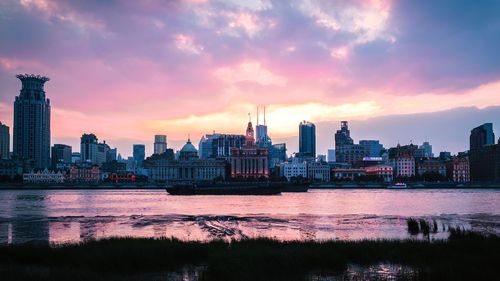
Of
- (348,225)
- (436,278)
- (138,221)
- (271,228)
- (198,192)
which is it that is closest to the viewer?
(436,278)

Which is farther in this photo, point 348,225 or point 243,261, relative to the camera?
point 348,225

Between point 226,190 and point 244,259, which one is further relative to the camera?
point 226,190

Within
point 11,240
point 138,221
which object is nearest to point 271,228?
point 138,221

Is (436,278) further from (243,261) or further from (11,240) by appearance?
(11,240)

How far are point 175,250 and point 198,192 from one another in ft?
480

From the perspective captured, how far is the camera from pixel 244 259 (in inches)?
1120

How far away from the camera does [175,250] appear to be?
109 feet

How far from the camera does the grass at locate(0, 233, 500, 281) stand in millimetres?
25562

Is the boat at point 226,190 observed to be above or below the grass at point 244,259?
below

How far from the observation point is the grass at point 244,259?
25562mm

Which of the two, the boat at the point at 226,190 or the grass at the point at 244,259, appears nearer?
the grass at the point at 244,259

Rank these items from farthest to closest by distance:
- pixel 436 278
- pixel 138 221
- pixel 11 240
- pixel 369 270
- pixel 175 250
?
pixel 138 221 → pixel 11 240 → pixel 175 250 → pixel 369 270 → pixel 436 278

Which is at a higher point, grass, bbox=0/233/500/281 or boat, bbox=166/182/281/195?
grass, bbox=0/233/500/281

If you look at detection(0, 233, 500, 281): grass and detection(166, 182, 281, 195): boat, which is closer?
detection(0, 233, 500, 281): grass
